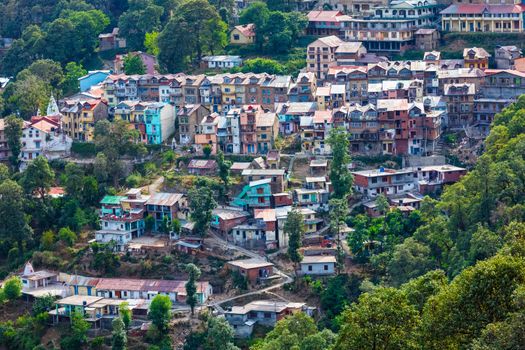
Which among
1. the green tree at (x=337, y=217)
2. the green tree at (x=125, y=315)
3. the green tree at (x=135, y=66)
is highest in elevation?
the green tree at (x=135, y=66)

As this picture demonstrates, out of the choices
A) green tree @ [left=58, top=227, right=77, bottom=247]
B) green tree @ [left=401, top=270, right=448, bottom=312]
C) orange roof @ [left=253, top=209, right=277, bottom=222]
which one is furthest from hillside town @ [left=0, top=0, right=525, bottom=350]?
green tree @ [left=401, top=270, right=448, bottom=312]

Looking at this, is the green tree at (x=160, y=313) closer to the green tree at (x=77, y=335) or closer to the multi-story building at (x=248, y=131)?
the green tree at (x=77, y=335)

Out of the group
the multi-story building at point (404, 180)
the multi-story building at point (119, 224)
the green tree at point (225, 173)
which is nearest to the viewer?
the multi-story building at point (119, 224)

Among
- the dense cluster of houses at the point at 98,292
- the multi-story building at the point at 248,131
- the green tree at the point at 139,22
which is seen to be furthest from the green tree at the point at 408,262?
the green tree at the point at 139,22

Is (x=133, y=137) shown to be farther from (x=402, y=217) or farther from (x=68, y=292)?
(x=402, y=217)

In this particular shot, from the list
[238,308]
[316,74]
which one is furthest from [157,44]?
[238,308]

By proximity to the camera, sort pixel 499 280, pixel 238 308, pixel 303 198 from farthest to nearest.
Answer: pixel 303 198
pixel 238 308
pixel 499 280
